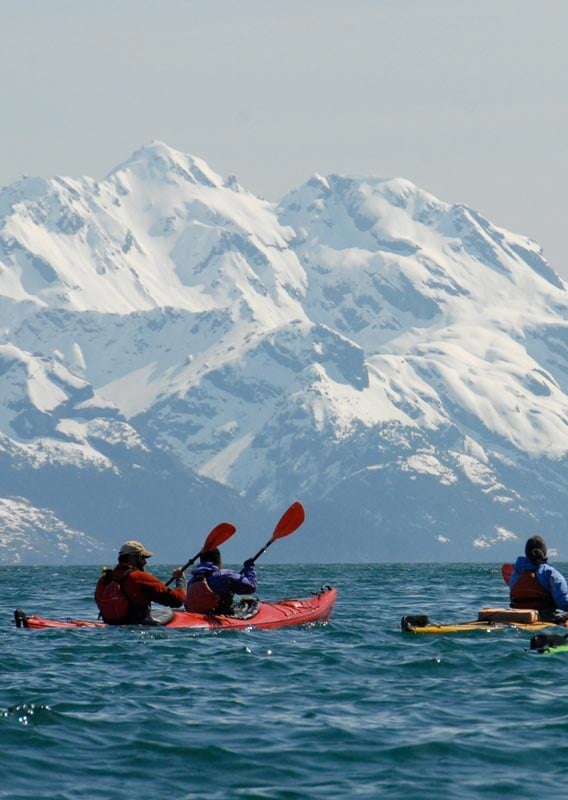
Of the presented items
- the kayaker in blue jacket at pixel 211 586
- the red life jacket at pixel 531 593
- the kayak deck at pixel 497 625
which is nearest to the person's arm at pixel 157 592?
the kayaker in blue jacket at pixel 211 586

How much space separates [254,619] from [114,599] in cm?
376

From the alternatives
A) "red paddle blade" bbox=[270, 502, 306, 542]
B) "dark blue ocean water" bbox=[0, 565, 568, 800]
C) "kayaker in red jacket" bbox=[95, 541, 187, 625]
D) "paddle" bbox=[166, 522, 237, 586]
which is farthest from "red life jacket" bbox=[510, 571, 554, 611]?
"red paddle blade" bbox=[270, 502, 306, 542]

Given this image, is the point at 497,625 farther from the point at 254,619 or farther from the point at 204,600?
the point at 204,600

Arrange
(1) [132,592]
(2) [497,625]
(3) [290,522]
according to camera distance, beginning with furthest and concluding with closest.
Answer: (3) [290,522], (2) [497,625], (1) [132,592]

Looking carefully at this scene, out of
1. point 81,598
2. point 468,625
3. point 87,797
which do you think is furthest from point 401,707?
point 81,598

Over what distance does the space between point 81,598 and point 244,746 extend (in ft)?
115

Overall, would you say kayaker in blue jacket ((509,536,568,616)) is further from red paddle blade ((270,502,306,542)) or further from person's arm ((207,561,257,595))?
red paddle blade ((270,502,306,542))

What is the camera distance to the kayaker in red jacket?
3038cm

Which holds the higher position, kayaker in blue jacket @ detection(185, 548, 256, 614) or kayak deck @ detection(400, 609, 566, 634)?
kayaker in blue jacket @ detection(185, 548, 256, 614)

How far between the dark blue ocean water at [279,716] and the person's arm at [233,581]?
87cm

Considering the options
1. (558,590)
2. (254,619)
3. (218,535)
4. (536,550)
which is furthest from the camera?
(218,535)

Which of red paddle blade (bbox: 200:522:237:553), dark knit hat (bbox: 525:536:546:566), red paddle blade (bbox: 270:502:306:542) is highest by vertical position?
red paddle blade (bbox: 270:502:306:542)

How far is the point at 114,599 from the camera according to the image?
1210 inches

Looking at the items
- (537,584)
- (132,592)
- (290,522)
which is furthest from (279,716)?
(290,522)
